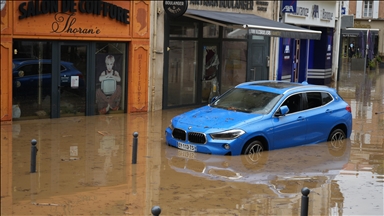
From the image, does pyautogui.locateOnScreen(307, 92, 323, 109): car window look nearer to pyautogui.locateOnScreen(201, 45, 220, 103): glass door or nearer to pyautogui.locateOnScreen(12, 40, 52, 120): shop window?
pyautogui.locateOnScreen(12, 40, 52, 120): shop window

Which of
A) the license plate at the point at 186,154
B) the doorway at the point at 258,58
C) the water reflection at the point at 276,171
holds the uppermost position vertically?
the doorway at the point at 258,58

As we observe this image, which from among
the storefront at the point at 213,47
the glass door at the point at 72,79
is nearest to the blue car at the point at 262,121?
the glass door at the point at 72,79

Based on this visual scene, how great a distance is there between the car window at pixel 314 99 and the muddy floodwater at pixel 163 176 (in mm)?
928

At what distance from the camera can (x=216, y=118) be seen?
43.7ft

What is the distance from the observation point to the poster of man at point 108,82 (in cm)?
1850

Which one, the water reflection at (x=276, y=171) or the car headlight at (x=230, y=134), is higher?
the car headlight at (x=230, y=134)

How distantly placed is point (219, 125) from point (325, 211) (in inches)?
151

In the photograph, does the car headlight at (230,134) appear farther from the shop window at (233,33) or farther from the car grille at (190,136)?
the shop window at (233,33)

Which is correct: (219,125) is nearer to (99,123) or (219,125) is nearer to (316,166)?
(316,166)

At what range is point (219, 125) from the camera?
12.9 m

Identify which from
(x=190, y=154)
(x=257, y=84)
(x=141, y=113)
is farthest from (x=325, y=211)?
(x=141, y=113)

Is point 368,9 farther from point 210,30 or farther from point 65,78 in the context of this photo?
point 65,78

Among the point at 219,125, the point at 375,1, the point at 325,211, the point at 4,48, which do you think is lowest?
the point at 325,211

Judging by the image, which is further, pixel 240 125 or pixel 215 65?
pixel 215 65
